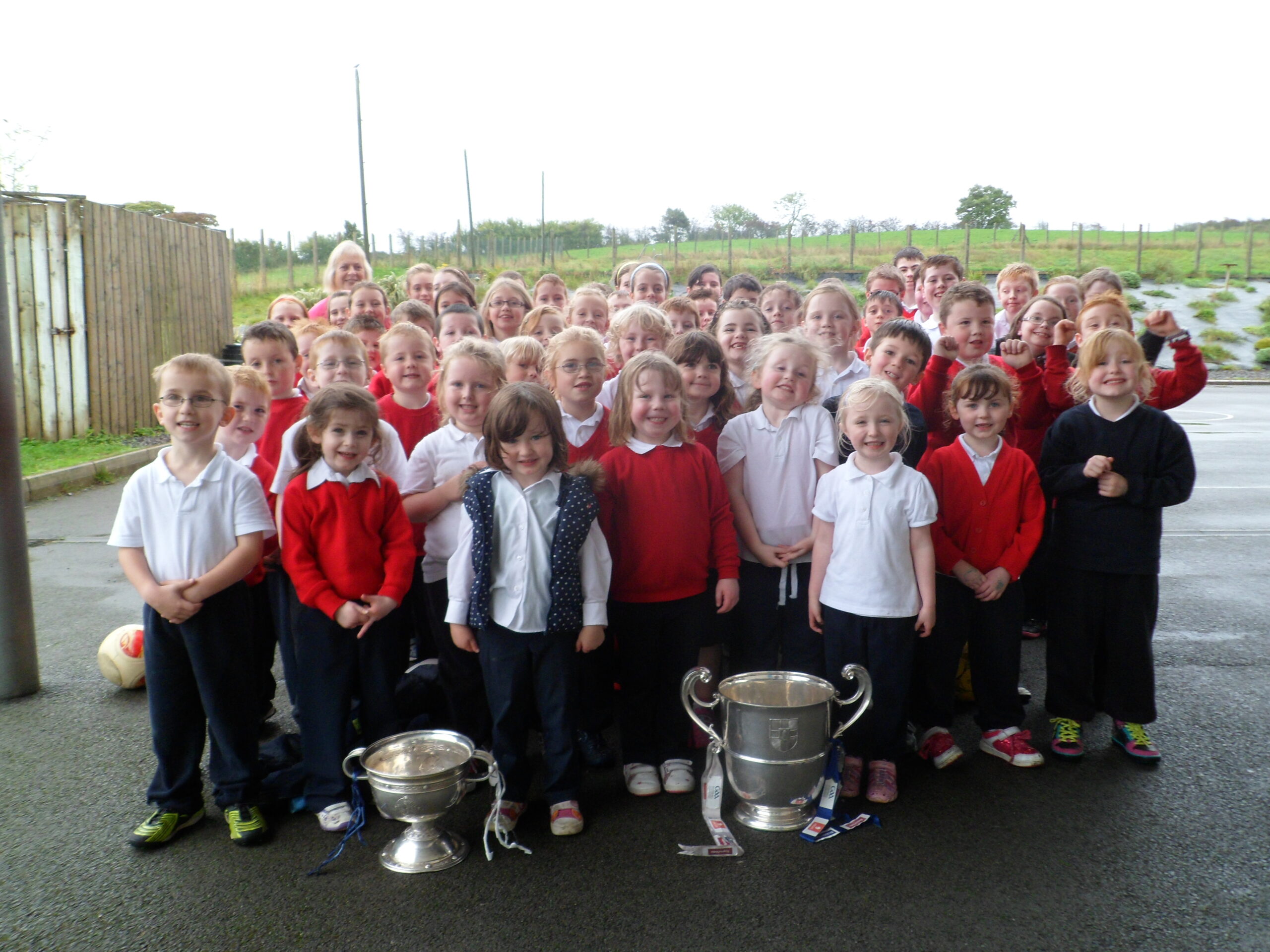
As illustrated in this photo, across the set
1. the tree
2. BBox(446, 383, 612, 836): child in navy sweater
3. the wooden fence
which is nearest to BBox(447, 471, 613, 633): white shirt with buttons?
BBox(446, 383, 612, 836): child in navy sweater

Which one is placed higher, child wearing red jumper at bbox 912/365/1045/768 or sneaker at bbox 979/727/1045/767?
child wearing red jumper at bbox 912/365/1045/768

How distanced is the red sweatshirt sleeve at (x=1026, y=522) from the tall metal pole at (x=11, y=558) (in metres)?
4.49

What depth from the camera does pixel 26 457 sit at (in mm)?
10195

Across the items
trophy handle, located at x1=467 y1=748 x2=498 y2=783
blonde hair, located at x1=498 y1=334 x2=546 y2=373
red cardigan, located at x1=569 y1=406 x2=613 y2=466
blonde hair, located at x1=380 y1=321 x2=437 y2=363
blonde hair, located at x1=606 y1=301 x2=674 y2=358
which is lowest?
trophy handle, located at x1=467 y1=748 x2=498 y2=783

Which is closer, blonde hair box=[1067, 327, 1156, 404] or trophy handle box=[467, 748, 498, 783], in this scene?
trophy handle box=[467, 748, 498, 783]

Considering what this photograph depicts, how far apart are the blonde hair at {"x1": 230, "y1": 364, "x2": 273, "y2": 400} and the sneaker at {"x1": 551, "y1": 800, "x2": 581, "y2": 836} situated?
2146mm

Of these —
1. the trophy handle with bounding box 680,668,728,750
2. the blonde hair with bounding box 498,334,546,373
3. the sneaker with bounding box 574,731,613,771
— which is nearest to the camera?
the trophy handle with bounding box 680,668,728,750

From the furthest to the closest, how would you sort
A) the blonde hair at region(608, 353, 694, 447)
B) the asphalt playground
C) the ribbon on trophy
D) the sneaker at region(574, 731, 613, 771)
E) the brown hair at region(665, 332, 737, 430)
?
the brown hair at region(665, 332, 737, 430) → the sneaker at region(574, 731, 613, 771) → the blonde hair at region(608, 353, 694, 447) → the ribbon on trophy → the asphalt playground

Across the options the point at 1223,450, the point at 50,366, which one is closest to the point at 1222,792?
the point at 1223,450

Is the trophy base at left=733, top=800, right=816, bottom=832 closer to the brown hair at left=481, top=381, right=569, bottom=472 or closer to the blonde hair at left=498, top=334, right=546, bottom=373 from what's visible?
the brown hair at left=481, top=381, right=569, bottom=472

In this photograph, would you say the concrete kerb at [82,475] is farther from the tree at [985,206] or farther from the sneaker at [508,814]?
the tree at [985,206]

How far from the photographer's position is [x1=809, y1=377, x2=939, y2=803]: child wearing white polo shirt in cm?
343

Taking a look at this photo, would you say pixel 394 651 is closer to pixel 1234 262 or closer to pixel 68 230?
pixel 68 230

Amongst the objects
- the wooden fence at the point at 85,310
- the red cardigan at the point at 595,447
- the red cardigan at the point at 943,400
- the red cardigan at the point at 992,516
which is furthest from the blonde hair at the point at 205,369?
the wooden fence at the point at 85,310
